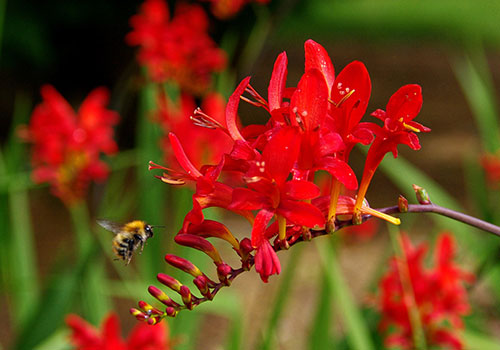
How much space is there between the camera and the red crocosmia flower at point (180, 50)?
1.82 meters

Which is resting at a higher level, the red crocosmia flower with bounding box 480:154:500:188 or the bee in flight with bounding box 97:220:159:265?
the red crocosmia flower with bounding box 480:154:500:188

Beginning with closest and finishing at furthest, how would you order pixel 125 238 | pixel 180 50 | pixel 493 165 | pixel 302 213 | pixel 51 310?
pixel 302 213
pixel 125 238
pixel 51 310
pixel 180 50
pixel 493 165

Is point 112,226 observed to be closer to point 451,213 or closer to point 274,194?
point 274,194

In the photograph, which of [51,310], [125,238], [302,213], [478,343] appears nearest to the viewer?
[302,213]

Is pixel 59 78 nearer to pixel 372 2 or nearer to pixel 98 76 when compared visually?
pixel 98 76

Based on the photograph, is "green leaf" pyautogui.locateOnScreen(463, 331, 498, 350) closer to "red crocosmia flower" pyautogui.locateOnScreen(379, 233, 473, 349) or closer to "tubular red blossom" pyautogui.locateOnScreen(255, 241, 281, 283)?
"red crocosmia flower" pyautogui.locateOnScreen(379, 233, 473, 349)

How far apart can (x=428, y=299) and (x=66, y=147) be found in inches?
44.5

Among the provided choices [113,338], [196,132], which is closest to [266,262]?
[113,338]

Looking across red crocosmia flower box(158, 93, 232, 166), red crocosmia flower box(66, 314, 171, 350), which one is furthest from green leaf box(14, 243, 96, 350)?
red crocosmia flower box(158, 93, 232, 166)

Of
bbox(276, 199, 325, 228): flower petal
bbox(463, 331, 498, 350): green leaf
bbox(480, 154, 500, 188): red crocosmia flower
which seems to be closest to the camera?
bbox(276, 199, 325, 228): flower petal

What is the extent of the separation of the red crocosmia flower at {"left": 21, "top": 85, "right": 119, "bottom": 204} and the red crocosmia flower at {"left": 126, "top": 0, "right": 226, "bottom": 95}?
26 centimetres

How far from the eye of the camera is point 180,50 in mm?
1864

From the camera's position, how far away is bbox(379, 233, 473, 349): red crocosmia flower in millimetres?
1165

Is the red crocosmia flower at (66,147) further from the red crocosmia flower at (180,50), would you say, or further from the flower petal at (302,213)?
the flower petal at (302,213)
